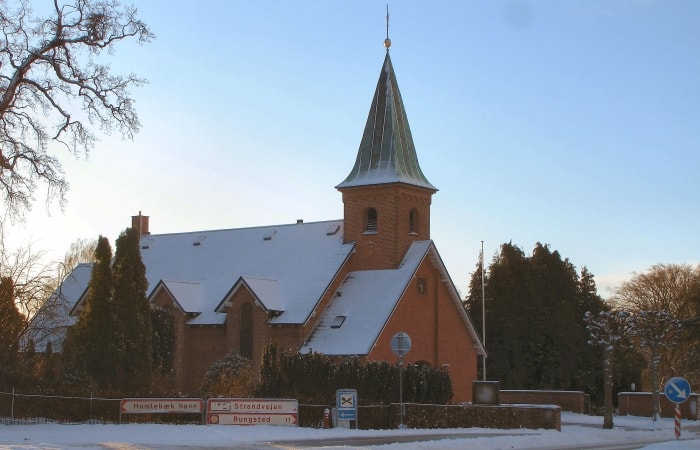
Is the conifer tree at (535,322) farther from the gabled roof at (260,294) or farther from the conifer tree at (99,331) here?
the conifer tree at (99,331)

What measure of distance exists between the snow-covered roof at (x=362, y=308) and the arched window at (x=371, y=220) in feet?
6.88

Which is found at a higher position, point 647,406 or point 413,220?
point 413,220

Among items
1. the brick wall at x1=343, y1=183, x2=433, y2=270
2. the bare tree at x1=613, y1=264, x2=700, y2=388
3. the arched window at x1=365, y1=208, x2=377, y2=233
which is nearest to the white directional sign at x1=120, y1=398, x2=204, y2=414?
the brick wall at x1=343, y1=183, x2=433, y2=270

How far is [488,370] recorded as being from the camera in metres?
63.3

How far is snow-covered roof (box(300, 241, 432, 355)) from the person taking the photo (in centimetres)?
4462

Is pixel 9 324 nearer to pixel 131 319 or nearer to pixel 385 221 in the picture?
pixel 131 319

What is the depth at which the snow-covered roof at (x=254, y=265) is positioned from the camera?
1896 inches

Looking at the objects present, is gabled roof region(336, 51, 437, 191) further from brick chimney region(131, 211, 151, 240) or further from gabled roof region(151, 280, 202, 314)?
brick chimney region(131, 211, 151, 240)

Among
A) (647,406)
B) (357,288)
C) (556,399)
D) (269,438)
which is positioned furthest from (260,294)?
(269,438)

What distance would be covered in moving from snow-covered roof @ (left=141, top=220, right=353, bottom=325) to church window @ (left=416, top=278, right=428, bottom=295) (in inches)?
151

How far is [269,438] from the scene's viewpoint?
2616cm

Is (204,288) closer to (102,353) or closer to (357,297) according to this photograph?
(357,297)

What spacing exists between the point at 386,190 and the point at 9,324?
816 inches

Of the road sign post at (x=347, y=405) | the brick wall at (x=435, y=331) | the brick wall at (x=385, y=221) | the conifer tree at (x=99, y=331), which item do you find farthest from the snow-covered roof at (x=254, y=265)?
the road sign post at (x=347, y=405)
